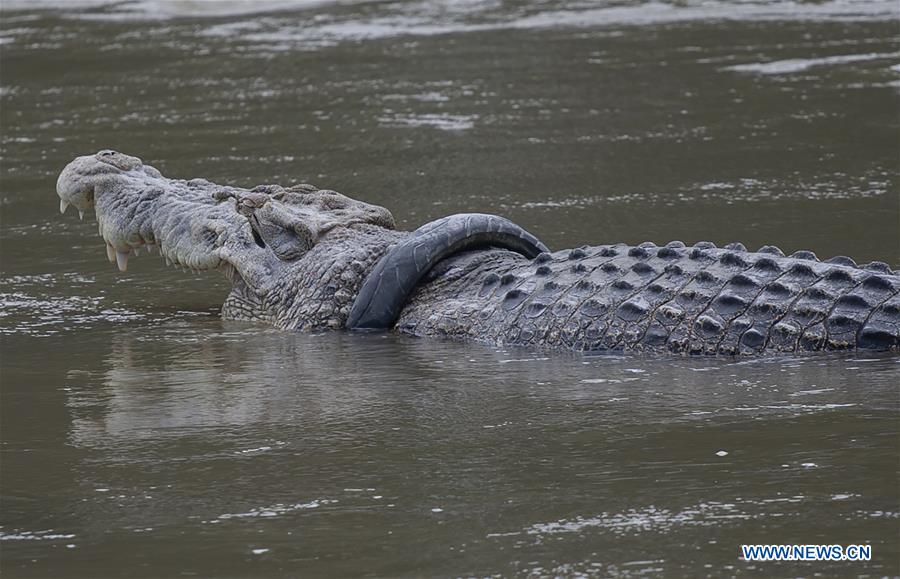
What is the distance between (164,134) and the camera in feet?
33.3

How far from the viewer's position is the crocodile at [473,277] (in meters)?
4.93

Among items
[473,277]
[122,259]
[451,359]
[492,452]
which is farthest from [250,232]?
[492,452]

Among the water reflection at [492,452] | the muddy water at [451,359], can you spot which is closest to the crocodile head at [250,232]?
the muddy water at [451,359]

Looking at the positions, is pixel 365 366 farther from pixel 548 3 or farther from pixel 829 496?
pixel 548 3

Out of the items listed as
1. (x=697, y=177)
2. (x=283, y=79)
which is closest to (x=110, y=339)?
(x=697, y=177)

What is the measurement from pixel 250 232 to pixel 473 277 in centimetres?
103

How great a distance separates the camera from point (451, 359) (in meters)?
5.24

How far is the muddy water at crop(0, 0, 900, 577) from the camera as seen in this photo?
11.3 feet

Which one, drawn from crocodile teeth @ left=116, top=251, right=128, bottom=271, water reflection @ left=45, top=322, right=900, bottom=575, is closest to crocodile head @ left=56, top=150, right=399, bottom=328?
crocodile teeth @ left=116, top=251, right=128, bottom=271

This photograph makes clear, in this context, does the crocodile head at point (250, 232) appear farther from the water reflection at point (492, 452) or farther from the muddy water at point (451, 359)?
the water reflection at point (492, 452)

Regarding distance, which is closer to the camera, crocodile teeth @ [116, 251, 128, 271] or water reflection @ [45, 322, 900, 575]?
water reflection @ [45, 322, 900, 575]

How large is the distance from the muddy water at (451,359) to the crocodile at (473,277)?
13 centimetres

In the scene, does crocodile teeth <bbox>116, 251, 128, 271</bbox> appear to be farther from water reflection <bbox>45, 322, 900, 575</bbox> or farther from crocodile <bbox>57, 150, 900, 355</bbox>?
water reflection <bbox>45, 322, 900, 575</bbox>

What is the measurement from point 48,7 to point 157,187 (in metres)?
11.4
